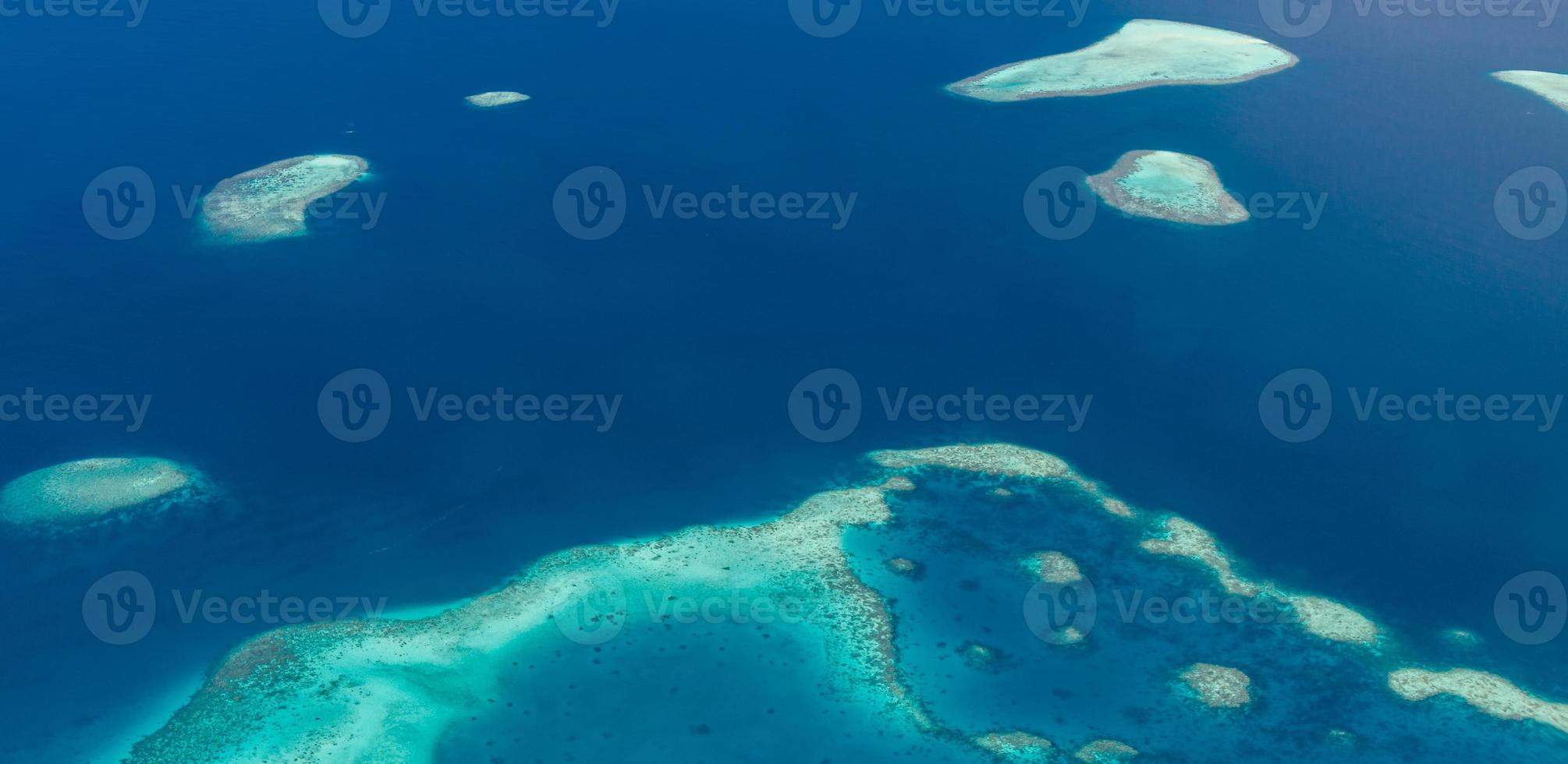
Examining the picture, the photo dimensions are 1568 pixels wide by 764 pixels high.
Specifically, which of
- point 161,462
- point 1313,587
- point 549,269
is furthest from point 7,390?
point 1313,587

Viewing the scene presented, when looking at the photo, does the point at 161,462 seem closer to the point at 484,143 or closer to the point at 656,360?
the point at 656,360
